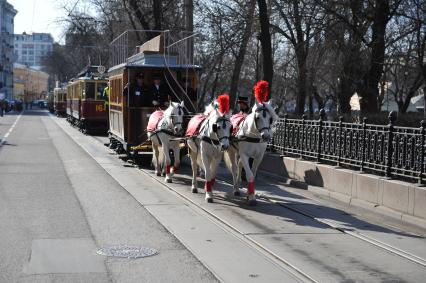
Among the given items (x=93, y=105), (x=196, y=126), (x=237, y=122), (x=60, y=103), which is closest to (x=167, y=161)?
(x=196, y=126)

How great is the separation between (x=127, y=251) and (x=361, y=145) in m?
6.83

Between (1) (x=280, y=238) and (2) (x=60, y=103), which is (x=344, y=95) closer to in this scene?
(1) (x=280, y=238)

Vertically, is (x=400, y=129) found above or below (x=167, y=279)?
above

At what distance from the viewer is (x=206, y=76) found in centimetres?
3797

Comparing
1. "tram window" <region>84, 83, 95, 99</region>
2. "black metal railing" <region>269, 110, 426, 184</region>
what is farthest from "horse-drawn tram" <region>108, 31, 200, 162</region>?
"tram window" <region>84, 83, 95, 99</region>

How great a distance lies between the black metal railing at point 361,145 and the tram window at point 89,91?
24.3 metres

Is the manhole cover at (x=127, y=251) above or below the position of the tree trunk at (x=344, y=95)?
below

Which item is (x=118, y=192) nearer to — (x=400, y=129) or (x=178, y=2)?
(x=400, y=129)

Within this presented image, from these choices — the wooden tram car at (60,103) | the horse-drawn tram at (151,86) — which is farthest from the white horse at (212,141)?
the wooden tram car at (60,103)

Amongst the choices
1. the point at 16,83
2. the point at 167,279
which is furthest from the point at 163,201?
the point at 16,83

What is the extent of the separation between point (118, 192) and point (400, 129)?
19.9 feet

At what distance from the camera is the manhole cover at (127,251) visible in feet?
27.4

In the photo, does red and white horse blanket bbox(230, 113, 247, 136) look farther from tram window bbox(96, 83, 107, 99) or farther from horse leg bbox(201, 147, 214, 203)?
tram window bbox(96, 83, 107, 99)

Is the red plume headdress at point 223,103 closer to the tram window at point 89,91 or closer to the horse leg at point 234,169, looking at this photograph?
the horse leg at point 234,169
